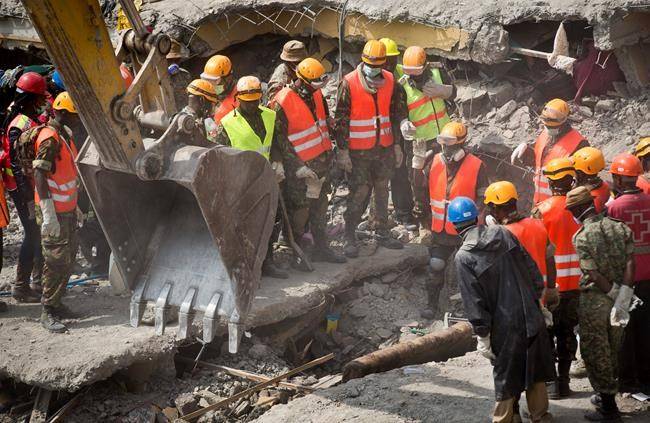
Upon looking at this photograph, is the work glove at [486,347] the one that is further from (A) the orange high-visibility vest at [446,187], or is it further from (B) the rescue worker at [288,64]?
(B) the rescue worker at [288,64]

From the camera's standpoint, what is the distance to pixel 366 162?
32.1 ft

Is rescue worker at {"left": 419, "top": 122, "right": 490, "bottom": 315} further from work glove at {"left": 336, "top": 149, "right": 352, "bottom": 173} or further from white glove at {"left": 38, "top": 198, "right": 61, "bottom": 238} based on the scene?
white glove at {"left": 38, "top": 198, "right": 61, "bottom": 238}

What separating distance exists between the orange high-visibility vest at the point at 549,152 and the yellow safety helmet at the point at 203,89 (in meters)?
3.65

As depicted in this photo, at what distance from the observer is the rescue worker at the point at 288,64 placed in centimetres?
940

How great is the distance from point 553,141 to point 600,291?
2.79 metres

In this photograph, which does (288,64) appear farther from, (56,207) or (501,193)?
(501,193)

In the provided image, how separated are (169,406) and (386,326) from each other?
2775mm

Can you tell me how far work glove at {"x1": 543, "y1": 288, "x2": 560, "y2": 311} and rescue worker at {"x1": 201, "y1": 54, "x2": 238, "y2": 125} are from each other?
15.4 feet

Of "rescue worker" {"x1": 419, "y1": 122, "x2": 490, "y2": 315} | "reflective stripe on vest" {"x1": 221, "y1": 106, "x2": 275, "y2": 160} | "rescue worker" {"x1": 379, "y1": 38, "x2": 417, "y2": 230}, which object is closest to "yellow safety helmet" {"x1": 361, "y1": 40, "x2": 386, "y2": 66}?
"rescue worker" {"x1": 379, "y1": 38, "x2": 417, "y2": 230}

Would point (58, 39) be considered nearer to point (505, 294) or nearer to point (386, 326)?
point (505, 294)


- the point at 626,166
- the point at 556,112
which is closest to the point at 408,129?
the point at 556,112

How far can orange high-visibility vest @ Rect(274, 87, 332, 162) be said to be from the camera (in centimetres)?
905

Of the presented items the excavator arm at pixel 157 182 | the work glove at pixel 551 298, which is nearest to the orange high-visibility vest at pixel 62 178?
the excavator arm at pixel 157 182

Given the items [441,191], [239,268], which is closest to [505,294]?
[239,268]
